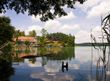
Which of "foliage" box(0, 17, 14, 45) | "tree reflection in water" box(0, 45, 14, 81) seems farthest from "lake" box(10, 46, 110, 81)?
"foliage" box(0, 17, 14, 45)

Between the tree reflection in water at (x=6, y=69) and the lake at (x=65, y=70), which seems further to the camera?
the tree reflection in water at (x=6, y=69)

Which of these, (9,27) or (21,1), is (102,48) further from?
(9,27)

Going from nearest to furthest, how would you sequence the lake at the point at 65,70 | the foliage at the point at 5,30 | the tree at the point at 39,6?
the lake at the point at 65,70 < the tree at the point at 39,6 < the foliage at the point at 5,30

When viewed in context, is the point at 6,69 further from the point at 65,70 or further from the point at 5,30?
the point at 5,30

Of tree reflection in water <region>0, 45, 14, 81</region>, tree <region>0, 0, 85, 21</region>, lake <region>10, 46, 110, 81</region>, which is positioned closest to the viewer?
lake <region>10, 46, 110, 81</region>

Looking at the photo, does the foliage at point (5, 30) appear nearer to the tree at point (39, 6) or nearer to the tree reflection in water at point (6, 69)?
the tree reflection in water at point (6, 69)

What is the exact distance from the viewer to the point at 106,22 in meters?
5.21

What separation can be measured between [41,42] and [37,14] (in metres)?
153

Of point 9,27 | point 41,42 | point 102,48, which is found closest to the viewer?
point 102,48

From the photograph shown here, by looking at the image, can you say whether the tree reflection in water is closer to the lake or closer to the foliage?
the lake

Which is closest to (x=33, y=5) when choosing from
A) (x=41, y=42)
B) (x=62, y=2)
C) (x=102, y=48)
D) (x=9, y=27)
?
(x=62, y=2)

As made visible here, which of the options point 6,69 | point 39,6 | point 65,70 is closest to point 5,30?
point 6,69

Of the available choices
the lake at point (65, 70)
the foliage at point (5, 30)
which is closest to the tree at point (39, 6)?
the lake at point (65, 70)

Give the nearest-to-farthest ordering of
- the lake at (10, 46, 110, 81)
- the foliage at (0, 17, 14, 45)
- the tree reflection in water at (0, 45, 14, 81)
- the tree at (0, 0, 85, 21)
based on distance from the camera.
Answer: the lake at (10, 46, 110, 81)
the tree at (0, 0, 85, 21)
the tree reflection in water at (0, 45, 14, 81)
the foliage at (0, 17, 14, 45)
